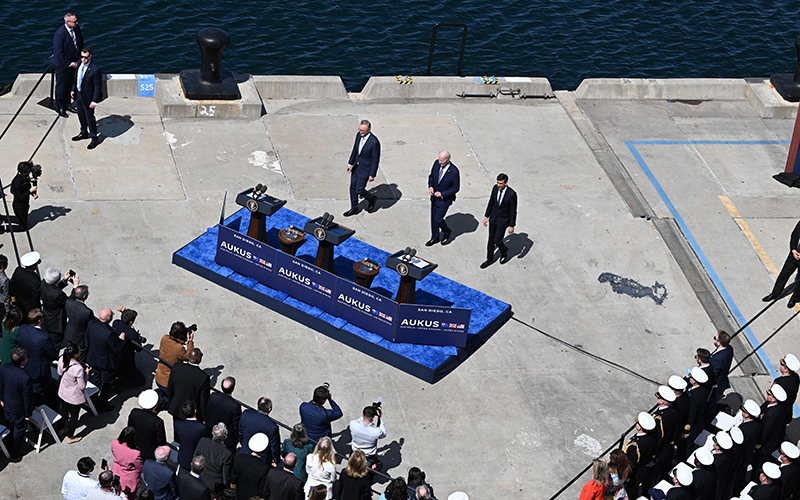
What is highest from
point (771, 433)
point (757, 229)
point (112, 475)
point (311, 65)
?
point (112, 475)

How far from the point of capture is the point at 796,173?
20.9 meters

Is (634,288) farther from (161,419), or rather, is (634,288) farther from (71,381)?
(71,381)

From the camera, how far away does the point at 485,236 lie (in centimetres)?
1852

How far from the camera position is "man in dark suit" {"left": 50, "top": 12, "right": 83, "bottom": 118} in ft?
63.2

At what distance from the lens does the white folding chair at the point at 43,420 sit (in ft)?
43.2

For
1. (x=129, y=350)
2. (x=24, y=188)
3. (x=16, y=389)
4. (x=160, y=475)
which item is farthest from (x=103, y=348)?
(x=24, y=188)

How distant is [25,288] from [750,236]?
40.6 ft

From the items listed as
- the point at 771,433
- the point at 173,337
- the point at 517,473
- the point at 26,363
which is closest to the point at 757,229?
the point at 771,433

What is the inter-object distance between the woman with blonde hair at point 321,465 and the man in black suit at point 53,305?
4191 mm

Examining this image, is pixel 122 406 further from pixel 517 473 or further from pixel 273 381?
pixel 517 473

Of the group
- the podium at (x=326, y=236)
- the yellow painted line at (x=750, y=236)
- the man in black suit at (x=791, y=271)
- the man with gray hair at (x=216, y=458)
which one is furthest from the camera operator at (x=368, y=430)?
the yellow painted line at (x=750, y=236)

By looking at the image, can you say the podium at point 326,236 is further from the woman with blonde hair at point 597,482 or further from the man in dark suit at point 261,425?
the woman with blonde hair at point 597,482

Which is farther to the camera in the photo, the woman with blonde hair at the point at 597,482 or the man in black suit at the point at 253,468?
the woman with blonde hair at the point at 597,482

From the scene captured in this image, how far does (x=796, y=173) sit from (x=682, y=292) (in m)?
4.96
